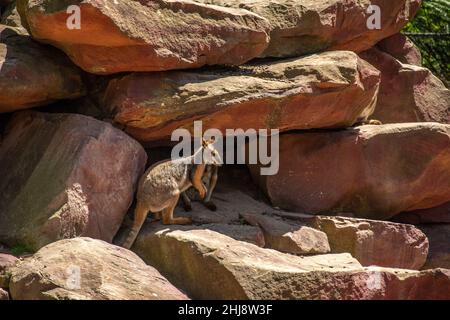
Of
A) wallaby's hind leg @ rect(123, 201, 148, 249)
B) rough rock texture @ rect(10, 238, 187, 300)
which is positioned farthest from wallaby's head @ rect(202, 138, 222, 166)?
rough rock texture @ rect(10, 238, 187, 300)

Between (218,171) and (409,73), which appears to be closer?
(218,171)

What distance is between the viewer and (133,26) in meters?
9.27

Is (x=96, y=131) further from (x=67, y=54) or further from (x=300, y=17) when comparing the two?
(x=300, y=17)

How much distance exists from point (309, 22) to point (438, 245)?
3.55m

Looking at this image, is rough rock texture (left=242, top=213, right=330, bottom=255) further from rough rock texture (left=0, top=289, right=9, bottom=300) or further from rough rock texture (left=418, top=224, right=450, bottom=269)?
rough rock texture (left=0, top=289, right=9, bottom=300)

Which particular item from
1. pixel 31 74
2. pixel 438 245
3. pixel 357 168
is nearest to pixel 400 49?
pixel 357 168

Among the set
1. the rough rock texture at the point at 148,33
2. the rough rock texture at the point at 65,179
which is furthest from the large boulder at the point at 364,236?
the rough rock texture at the point at 148,33

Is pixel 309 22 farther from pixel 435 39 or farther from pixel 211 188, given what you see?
pixel 435 39
